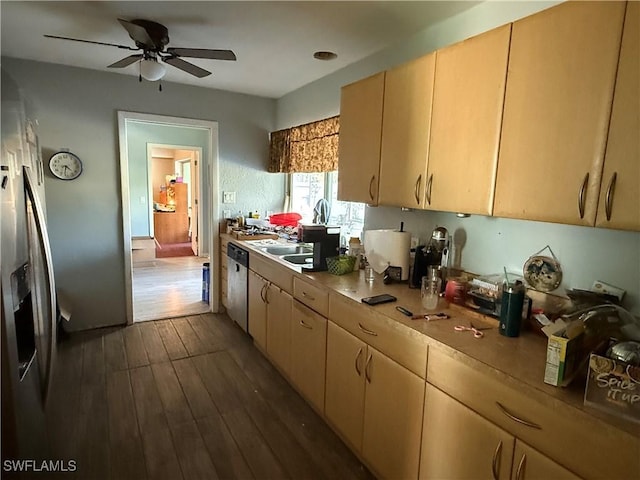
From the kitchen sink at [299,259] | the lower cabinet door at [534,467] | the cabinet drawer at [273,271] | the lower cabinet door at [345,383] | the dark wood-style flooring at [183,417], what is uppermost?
the kitchen sink at [299,259]

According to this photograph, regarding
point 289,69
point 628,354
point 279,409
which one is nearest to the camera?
point 628,354

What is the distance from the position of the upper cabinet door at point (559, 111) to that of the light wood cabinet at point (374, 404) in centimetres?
83

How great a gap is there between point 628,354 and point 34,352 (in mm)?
2023

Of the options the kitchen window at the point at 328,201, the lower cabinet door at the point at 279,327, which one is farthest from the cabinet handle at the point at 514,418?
the kitchen window at the point at 328,201

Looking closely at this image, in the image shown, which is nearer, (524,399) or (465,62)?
(524,399)

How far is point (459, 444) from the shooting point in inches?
51.8

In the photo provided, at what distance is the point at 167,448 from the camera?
1987mm

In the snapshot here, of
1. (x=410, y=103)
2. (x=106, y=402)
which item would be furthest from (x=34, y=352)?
(x=410, y=103)

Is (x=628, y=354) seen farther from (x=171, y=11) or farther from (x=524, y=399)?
(x=171, y=11)

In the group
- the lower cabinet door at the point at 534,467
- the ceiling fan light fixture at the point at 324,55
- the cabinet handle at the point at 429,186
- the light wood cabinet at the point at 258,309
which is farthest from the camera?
the light wood cabinet at the point at 258,309

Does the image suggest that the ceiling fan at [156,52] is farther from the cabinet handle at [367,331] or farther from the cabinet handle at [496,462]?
the cabinet handle at [496,462]

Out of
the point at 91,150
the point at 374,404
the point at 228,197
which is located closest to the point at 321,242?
the point at 374,404

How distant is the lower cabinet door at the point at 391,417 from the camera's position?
150 centimetres

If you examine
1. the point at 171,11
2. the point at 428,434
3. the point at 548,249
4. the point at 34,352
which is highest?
the point at 171,11
